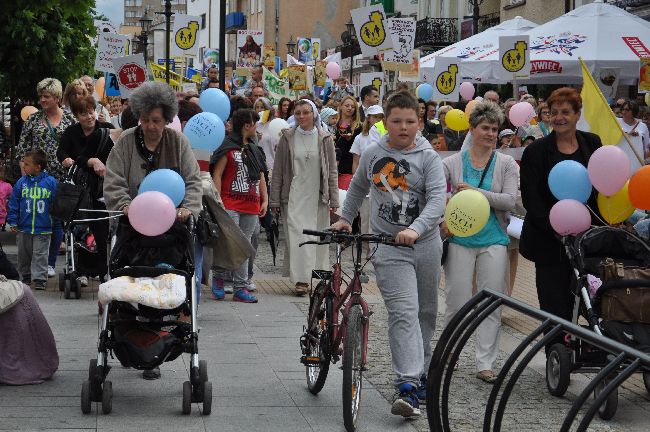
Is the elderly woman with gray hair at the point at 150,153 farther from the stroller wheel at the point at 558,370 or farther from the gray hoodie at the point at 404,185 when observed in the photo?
the stroller wheel at the point at 558,370

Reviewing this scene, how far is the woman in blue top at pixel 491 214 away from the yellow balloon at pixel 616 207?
597mm

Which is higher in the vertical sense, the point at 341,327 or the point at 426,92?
the point at 426,92

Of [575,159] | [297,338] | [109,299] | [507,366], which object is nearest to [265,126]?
[297,338]

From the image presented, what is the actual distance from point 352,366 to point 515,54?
14.4 m

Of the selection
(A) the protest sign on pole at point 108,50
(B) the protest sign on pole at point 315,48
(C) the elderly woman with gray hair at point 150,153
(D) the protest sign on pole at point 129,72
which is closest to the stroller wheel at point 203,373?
(C) the elderly woman with gray hair at point 150,153

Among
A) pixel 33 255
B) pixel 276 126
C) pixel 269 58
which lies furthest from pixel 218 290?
pixel 269 58

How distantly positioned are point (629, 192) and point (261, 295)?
5237mm

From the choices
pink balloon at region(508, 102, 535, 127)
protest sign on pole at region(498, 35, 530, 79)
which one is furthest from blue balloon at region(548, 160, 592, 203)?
protest sign on pole at region(498, 35, 530, 79)

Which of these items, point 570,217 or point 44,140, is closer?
point 570,217

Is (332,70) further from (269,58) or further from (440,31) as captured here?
(440,31)

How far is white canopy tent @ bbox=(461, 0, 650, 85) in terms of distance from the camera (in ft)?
62.9

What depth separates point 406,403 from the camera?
21.7 ft

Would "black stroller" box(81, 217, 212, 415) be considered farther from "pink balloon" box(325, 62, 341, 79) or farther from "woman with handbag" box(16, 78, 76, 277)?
"pink balloon" box(325, 62, 341, 79)

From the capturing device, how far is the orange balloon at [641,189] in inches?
281
